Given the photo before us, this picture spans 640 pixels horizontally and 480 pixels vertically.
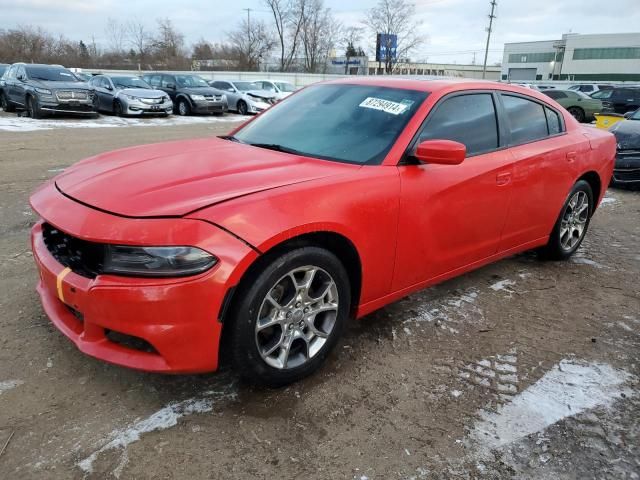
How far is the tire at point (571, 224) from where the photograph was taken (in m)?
4.34

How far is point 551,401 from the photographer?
8.41ft

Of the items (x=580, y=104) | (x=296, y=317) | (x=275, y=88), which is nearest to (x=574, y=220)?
(x=296, y=317)

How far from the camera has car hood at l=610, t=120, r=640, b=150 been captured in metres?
7.92

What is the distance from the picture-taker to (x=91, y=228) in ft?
7.05

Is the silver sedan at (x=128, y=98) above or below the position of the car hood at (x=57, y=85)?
below

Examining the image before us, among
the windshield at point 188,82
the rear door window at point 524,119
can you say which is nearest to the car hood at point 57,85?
the windshield at point 188,82

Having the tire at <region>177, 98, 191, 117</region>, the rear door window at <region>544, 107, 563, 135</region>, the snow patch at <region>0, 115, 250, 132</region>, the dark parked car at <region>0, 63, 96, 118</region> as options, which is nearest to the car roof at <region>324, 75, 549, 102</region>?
the rear door window at <region>544, 107, 563, 135</region>

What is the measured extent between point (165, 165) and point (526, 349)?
242cm

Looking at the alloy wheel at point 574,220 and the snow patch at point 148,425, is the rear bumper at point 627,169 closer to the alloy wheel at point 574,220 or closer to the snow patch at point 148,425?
the alloy wheel at point 574,220

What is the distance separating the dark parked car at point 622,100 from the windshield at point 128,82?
1888 centimetres

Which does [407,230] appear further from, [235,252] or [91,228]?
[91,228]

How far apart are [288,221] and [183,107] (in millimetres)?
17863

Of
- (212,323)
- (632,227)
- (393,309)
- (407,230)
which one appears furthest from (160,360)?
(632,227)

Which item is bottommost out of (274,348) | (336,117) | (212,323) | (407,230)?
(274,348)
